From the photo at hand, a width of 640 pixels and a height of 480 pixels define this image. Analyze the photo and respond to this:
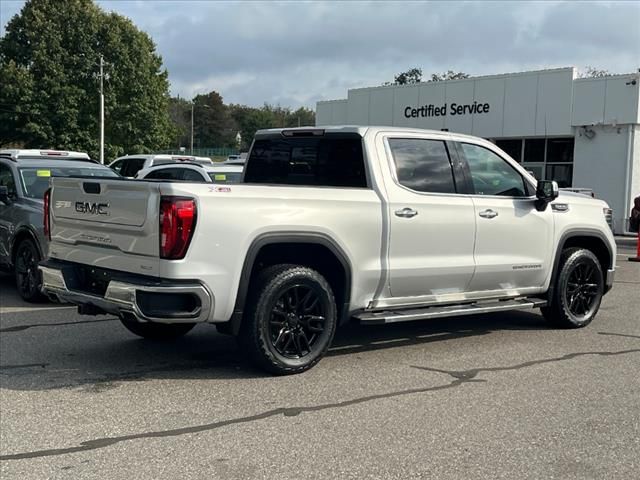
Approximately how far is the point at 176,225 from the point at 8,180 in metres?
5.93

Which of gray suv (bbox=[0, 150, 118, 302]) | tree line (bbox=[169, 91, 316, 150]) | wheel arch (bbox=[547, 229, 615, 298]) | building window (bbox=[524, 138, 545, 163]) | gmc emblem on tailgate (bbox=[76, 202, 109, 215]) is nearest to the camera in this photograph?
gmc emblem on tailgate (bbox=[76, 202, 109, 215])

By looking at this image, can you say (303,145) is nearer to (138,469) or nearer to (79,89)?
(138,469)

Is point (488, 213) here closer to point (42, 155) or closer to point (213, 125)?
point (42, 155)

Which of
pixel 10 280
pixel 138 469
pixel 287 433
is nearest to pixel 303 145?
pixel 287 433

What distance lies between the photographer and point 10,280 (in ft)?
36.5

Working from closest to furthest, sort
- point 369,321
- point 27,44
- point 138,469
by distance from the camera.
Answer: point 138,469
point 369,321
point 27,44

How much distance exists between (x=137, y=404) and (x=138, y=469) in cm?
118

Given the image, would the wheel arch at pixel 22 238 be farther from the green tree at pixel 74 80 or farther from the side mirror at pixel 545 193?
the green tree at pixel 74 80

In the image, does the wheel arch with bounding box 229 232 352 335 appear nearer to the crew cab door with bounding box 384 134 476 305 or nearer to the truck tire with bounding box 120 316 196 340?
the crew cab door with bounding box 384 134 476 305

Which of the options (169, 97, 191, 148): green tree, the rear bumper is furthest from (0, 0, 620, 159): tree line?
(169, 97, 191, 148): green tree

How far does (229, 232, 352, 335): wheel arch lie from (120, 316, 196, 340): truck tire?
4.88 ft

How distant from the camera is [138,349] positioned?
22.4 feet

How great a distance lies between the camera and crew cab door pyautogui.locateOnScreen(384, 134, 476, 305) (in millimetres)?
6332

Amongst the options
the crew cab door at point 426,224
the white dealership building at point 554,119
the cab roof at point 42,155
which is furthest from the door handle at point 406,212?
the white dealership building at point 554,119
